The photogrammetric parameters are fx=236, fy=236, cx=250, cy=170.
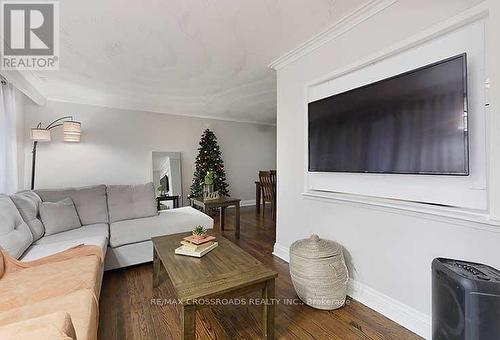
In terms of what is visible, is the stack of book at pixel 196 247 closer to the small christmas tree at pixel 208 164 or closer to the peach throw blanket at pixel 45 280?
the peach throw blanket at pixel 45 280

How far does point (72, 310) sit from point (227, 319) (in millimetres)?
1000

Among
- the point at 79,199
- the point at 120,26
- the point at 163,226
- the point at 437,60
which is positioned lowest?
the point at 163,226

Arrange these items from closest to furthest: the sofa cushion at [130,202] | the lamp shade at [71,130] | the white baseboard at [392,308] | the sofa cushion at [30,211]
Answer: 1. the white baseboard at [392,308]
2. the sofa cushion at [30,211]
3. the sofa cushion at [130,202]
4. the lamp shade at [71,130]

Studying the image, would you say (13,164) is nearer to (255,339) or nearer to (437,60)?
(255,339)

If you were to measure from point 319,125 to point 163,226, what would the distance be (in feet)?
6.75

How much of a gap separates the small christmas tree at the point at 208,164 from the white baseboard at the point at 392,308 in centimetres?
379

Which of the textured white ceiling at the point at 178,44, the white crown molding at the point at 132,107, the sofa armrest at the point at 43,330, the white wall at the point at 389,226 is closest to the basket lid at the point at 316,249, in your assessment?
the white wall at the point at 389,226

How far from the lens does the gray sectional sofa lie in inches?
77.1

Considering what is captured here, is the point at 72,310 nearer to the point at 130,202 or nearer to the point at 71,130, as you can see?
the point at 130,202

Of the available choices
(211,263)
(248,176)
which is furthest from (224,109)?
(211,263)

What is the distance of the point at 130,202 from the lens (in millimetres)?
3082

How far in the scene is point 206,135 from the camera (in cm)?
553

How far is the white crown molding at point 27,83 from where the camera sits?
2.77 metres

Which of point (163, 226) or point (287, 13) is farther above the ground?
point (287, 13)
